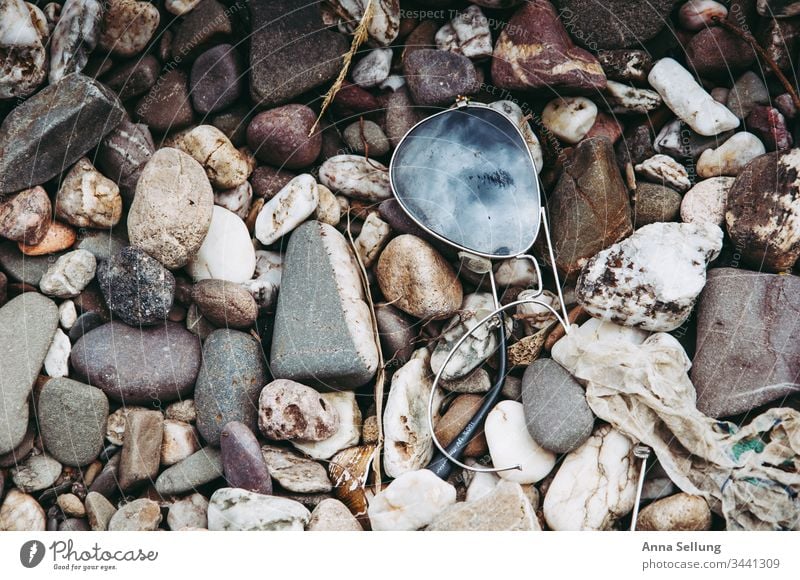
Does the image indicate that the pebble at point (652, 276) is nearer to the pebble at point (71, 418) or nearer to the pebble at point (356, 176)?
the pebble at point (356, 176)

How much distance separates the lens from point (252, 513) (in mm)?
999

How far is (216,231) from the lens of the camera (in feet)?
3.75

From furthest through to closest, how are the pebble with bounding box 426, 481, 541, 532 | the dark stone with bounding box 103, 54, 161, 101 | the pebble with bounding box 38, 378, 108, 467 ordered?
the dark stone with bounding box 103, 54, 161, 101, the pebble with bounding box 38, 378, 108, 467, the pebble with bounding box 426, 481, 541, 532

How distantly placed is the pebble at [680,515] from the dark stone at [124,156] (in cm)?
95

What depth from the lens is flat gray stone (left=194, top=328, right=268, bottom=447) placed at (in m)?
1.08

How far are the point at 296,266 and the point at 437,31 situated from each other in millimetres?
479

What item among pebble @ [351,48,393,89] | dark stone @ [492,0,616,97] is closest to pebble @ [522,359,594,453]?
dark stone @ [492,0,616,97]

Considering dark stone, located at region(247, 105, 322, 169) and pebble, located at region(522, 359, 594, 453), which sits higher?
dark stone, located at region(247, 105, 322, 169)

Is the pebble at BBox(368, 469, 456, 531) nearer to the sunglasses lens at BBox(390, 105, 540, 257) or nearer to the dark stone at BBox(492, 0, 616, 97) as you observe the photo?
the sunglasses lens at BBox(390, 105, 540, 257)

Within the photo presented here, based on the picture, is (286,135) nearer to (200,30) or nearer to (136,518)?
(200,30)

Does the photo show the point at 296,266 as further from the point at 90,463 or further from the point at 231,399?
the point at 90,463

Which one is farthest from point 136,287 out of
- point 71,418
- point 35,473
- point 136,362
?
point 35,473

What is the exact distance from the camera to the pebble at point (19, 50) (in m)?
1.08

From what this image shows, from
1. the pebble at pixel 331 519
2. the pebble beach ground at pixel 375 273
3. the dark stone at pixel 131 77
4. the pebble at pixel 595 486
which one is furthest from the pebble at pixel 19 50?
the pebble at pixel 595 486
